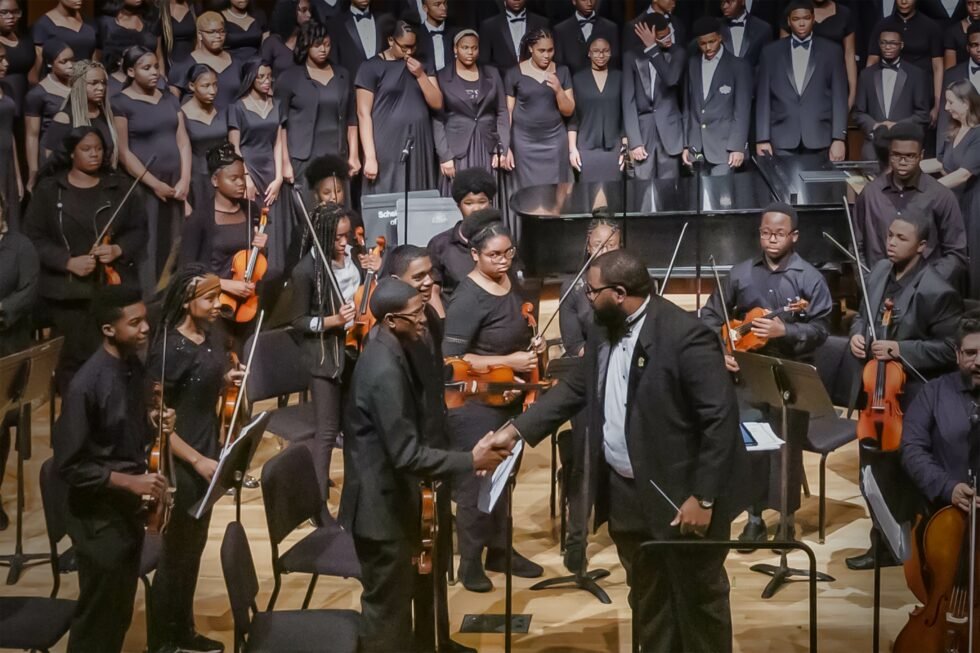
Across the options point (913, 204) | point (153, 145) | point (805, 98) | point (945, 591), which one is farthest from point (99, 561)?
point (805, 98)

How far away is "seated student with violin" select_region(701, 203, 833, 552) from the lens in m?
5.15

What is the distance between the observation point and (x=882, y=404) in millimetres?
4828

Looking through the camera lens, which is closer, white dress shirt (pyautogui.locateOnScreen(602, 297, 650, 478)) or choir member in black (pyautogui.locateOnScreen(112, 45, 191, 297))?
white dress shirt (pyautogui.locateOnScreen(602, 297, 650, 478))

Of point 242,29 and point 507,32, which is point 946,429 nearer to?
point 507,32

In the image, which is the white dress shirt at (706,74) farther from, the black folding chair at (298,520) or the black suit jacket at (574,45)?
the black folding chair at (298,520)

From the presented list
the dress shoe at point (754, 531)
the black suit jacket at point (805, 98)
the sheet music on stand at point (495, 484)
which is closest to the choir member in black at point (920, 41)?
the black suit jacket at point (805, 98)

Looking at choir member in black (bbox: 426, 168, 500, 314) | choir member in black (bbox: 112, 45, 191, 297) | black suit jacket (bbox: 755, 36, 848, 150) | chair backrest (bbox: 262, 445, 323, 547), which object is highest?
black suit jacket (bbox: 755, 36, 848, 150)

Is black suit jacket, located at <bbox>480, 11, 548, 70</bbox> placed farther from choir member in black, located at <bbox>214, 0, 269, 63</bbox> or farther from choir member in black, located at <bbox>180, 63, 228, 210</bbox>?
choir member in black, located at <bbox>180, 63, 228, 210</bbox>

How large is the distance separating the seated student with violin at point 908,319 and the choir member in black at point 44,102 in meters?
4.40

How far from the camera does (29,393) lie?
455 cm

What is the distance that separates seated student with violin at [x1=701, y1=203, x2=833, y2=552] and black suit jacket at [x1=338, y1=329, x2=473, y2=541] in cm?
172

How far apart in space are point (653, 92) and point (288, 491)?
4.50 metres

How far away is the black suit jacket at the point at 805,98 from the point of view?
773 centimetres

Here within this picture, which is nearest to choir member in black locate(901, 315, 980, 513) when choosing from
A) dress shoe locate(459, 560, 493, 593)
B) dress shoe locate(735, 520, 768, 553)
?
dress shoe locate(735, 520, 768, 553)
